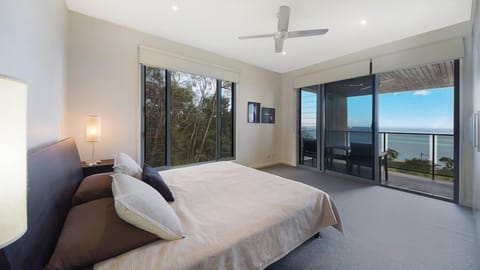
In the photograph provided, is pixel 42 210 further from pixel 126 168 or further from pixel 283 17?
pixel 283 17

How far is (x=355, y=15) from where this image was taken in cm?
272

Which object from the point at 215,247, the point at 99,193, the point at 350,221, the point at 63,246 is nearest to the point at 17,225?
the point at 63,246

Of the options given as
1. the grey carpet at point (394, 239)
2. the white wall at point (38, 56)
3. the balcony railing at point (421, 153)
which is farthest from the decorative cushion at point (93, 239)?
the balcony railing at point (421, 153)

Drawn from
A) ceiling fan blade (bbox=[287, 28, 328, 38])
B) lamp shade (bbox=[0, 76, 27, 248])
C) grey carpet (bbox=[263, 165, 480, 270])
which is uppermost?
ceiling fan blade (bbox=[287, 28, 328, 38])

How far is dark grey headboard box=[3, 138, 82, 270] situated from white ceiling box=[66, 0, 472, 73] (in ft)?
7.51

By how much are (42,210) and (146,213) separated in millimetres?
492

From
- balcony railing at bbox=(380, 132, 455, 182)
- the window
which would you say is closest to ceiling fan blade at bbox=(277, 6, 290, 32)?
the window

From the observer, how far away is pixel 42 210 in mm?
985

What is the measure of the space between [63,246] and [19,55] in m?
1.22

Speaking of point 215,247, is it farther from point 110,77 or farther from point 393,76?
point 393,76

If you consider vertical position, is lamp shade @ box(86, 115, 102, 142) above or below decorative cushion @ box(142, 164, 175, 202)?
above

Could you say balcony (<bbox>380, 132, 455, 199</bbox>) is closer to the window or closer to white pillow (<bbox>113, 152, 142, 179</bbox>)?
the window

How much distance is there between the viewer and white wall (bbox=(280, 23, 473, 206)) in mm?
2865

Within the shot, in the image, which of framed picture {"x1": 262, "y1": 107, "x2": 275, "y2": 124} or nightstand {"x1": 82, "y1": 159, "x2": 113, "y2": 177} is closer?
nightstand {"x1": 82, "y1": 159, "x2": 113, "y2": 177}
